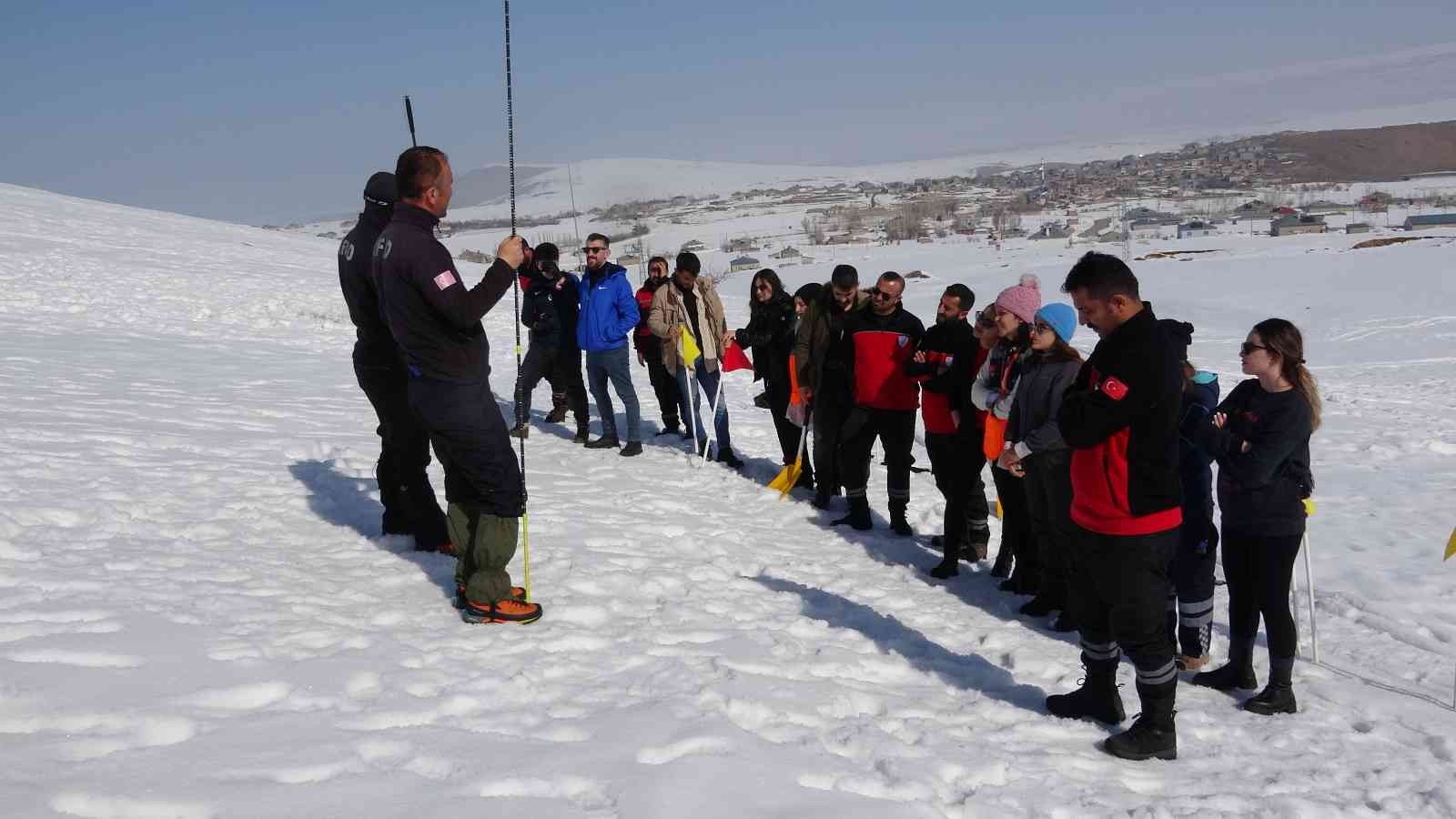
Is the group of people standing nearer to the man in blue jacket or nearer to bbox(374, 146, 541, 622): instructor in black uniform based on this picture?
bbox(374, 146, 541, 622): instructor in black uniform

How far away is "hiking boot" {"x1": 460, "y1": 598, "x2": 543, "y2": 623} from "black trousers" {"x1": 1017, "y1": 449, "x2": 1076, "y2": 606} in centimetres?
261

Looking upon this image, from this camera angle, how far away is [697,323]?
8750 mm

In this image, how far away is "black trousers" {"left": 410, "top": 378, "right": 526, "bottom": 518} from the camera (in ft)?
14.1

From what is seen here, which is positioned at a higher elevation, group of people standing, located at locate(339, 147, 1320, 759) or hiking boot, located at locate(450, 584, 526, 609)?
group of people standing, located at locate(339, 147, 1320, 759)

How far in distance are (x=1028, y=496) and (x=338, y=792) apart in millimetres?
3834

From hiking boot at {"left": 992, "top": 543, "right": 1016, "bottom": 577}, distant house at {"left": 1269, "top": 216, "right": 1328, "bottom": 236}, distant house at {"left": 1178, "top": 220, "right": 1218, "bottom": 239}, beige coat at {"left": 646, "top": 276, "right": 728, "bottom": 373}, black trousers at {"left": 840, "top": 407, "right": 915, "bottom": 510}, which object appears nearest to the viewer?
hiking boot at {"left": 992, "top": 543, "right": 1016, "bottom": 577}

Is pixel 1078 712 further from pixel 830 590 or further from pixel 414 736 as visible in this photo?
pixel 414 736

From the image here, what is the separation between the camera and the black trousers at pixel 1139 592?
12.5ft

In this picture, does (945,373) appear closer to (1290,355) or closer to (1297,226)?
(1290,355)

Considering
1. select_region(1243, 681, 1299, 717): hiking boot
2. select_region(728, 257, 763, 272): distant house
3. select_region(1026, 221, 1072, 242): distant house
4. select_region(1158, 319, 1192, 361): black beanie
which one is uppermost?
select_region(1026, 221, 1072, 242): distant house

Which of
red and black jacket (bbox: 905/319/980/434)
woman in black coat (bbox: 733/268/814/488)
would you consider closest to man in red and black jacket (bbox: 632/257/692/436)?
woman in black coat (bbox: 733/268/814/488)

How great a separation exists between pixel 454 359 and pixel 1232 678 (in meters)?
4.08

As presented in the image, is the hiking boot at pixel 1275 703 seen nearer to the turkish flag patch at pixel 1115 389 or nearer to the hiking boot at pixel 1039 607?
the hiking boot at pixel 1039 607

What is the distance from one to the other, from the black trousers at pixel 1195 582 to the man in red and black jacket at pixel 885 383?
2.28 metres
